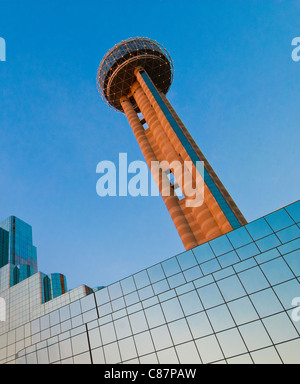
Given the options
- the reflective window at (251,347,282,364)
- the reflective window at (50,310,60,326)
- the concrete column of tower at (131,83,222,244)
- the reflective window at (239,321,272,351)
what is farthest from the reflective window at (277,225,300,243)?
the reflective window at (50,310,60,326)

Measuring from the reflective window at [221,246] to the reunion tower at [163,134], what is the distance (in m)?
10.8

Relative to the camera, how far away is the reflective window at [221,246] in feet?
101

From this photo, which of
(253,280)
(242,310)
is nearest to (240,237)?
(253,280)

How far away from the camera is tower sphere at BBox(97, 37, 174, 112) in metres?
72.8

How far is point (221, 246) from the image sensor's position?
103ft

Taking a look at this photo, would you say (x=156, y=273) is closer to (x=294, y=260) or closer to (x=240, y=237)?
(x=240, y=237)

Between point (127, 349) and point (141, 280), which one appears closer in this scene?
point (127, 349)

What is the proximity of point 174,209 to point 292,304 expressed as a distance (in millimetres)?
30299

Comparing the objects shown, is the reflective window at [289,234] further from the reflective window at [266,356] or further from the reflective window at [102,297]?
the reflective window at [102,297]

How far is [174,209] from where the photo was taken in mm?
53250

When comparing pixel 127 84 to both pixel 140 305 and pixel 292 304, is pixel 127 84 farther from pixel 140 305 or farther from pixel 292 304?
pixel 292 304

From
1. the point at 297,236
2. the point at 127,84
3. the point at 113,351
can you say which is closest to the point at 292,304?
the point at 297,236

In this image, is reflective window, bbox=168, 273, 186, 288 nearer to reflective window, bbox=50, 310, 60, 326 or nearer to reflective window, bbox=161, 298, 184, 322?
reflective window, bbox=161, 298, 184, 322

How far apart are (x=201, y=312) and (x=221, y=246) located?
7234 millimetres
